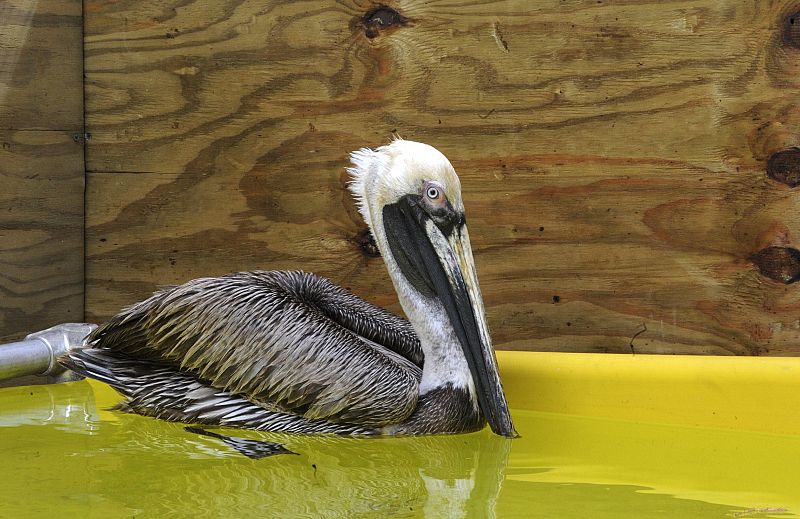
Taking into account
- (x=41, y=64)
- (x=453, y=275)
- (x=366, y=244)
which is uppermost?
(x=41, y=64)

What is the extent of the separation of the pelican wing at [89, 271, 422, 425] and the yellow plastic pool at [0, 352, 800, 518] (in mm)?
121

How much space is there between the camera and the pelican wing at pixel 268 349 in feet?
10.3

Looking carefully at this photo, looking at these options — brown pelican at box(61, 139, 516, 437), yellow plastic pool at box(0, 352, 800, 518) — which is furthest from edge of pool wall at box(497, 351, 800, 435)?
brown pelican at box(61, 139, 516, 437)

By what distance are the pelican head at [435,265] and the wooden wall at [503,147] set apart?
1.92ft

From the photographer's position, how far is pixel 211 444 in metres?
3.04

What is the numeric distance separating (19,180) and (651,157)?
2.31 meters

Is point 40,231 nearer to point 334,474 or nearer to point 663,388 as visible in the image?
point 334,474

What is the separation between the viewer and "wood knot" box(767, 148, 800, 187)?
3.59 m

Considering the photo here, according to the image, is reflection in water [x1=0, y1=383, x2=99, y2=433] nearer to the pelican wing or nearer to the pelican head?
the pelican wing

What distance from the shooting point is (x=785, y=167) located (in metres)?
3.60

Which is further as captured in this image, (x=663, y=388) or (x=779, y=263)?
(x=779, y=263)

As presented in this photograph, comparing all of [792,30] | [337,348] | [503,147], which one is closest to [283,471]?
[337,348]

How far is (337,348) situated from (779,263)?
1555 millimetres

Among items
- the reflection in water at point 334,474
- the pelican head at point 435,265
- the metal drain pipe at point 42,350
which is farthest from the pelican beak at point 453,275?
the metal drain pipe at point 42,350
